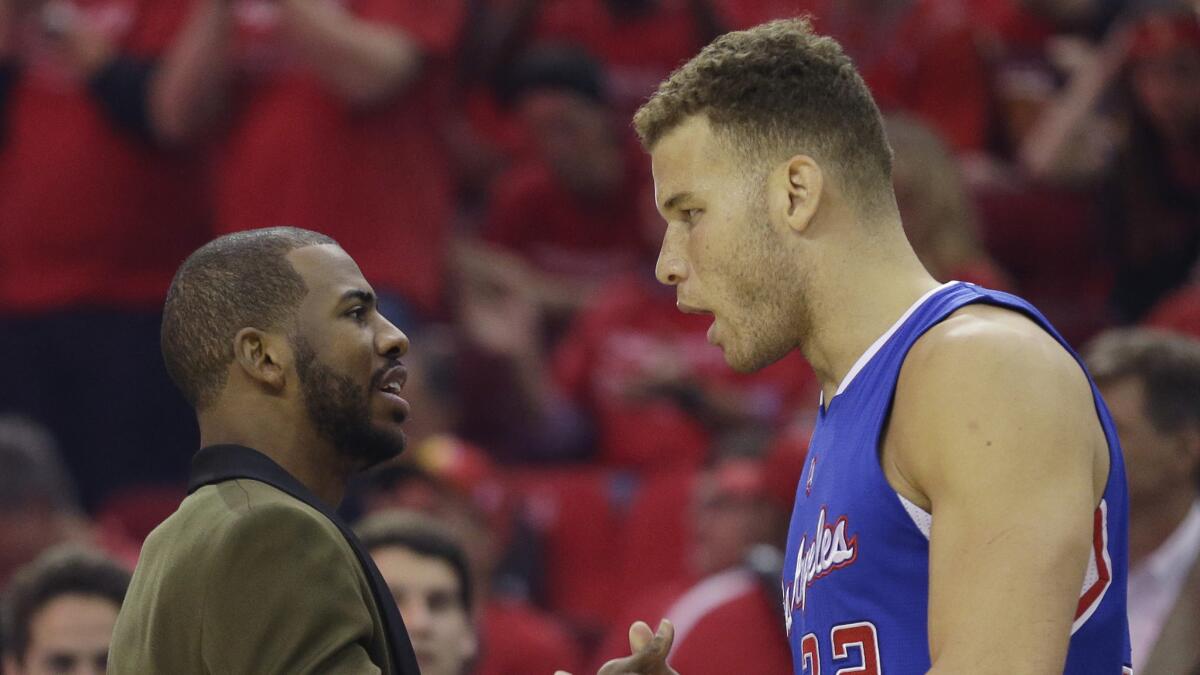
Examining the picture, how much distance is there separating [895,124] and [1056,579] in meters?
3.89

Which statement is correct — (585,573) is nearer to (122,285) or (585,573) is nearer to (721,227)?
(122,285)

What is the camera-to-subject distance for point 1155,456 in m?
4.46

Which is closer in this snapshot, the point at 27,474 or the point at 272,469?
the point at 272,469

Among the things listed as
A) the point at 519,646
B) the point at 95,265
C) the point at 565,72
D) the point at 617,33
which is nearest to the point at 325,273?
the point at 519,646

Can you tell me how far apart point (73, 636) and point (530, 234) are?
3025mm

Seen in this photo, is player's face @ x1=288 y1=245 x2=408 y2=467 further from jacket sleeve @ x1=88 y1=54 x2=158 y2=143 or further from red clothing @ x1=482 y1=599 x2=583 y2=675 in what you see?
jacket sleeve @ x1=88 y1=54 x2=158 y2=143

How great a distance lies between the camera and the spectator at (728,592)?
15.0 ft

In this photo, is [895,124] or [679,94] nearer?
[679,94]

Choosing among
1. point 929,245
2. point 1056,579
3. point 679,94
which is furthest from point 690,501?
point 1056,579

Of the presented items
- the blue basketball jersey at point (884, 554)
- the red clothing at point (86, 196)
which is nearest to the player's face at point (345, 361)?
the blue basketball jersey at point (884, 554)

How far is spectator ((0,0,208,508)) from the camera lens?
622 cm

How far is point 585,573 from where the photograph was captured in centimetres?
604

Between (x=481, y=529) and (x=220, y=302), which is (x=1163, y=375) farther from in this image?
(x=220, y=302)

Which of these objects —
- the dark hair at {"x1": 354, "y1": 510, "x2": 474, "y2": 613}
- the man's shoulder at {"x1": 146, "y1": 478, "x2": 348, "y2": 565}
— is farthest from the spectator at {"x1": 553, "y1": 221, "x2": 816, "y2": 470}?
the man's shoulder at {"x1": 146, "y1": 478, "x2": 348, "y2": 565}
